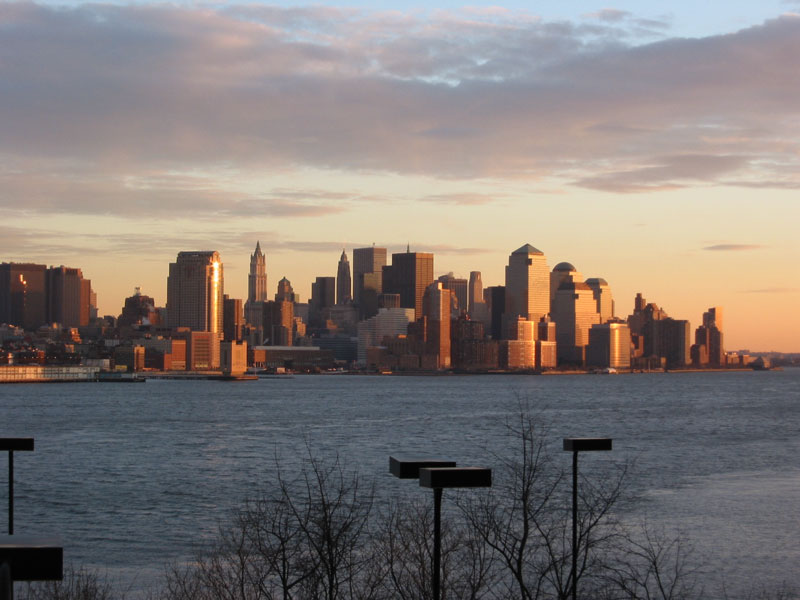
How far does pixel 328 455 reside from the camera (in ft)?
193

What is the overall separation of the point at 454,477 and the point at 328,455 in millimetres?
47131

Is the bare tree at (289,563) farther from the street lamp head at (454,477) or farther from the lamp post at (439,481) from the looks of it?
the street lamp head at (454,477)

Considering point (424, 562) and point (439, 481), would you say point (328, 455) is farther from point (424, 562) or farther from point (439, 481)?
point (439, 481)

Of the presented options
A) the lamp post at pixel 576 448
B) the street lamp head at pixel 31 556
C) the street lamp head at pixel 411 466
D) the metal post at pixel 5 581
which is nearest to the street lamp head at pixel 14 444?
the street lamp head at pixel 411 466

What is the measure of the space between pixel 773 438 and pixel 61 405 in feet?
265

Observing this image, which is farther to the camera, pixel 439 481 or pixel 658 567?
pixel 658 567

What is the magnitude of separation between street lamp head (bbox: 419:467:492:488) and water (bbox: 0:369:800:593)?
51.6ft

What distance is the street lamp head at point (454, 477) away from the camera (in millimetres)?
12000

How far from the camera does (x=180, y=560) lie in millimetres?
29328

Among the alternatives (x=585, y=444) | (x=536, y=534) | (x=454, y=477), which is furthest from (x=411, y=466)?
(x=536, y=534)

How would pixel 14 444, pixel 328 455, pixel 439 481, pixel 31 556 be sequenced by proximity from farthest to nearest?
pixel 328 455, pixel 14 444, pixel 439 481, pixel 31 556

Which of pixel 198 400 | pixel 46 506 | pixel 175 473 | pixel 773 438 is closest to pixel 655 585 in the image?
pixel 46 506

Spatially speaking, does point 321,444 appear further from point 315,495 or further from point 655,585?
point 655,585

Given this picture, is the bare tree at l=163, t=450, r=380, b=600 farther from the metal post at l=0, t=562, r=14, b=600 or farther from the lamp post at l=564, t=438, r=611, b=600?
the metal post at l=0, t=562, r=14, b=600
